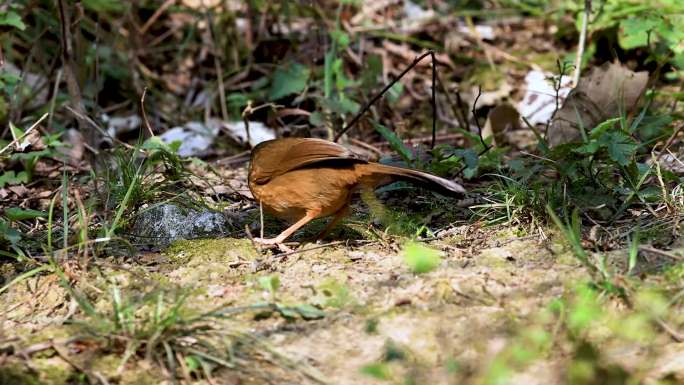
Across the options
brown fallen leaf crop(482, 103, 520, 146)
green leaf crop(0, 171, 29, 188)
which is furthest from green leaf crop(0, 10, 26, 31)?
brown fallen leaf crop(482, 103, 520, 146)

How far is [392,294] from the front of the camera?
119 inches

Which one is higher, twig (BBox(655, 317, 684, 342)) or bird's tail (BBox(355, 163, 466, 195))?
bird's tail (BBox(355, 163, 466, 195))

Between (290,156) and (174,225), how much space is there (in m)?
0.64

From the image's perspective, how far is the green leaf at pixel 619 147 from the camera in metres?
3.70

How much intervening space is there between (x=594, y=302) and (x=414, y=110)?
12.0 feet

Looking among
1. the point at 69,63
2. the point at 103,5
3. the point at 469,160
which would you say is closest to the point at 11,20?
the point at 69,63

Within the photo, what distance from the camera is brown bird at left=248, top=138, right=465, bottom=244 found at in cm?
359

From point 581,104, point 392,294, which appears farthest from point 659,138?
point 392,294

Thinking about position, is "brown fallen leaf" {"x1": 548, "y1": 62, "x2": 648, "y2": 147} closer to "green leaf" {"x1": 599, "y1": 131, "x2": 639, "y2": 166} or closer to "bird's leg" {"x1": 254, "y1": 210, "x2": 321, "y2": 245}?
"green leaf" {"x1": 599, "y1": 131, "x2": 639, "y2": 166}

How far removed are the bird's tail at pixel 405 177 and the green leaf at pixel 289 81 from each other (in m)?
2.22

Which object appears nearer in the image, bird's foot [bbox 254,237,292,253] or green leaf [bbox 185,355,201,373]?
green leaf [bbox 185,355,201,373]

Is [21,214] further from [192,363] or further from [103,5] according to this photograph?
[103,5]

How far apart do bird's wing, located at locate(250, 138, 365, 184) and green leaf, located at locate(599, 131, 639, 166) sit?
1102 mm

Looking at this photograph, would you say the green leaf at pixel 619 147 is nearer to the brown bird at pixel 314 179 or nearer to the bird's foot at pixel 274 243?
the brown bird at pixel 314 179
